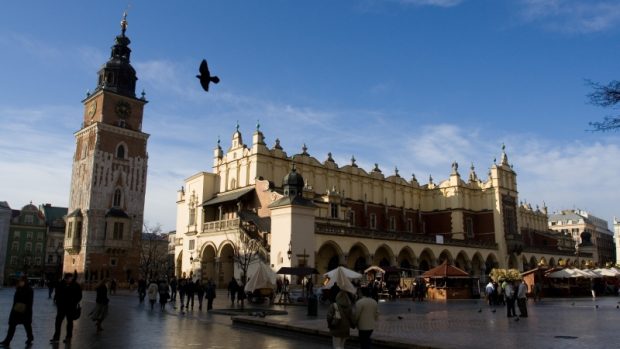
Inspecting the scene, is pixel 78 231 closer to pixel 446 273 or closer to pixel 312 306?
pixel 446 273

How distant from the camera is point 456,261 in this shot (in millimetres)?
57438

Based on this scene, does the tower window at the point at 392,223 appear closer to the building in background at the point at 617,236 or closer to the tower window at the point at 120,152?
the tower window at the point at 120,152

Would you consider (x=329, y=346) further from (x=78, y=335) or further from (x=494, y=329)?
(x=78, y=335)

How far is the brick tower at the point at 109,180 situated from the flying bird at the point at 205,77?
5215cm

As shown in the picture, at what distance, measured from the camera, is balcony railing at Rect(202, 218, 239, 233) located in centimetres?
4397

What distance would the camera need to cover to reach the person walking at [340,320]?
10.1m

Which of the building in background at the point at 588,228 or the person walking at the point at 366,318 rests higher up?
the building in background at the point at 588,228

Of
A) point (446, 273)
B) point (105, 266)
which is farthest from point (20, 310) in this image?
point (105, 266)

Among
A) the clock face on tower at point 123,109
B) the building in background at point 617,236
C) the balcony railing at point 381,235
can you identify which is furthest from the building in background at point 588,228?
the clock face on tower at point 123,109

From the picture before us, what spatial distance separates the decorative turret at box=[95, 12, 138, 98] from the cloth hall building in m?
15.7

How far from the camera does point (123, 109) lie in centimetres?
6266

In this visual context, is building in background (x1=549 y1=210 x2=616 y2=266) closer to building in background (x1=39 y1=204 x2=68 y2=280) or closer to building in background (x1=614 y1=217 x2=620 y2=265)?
building in background (x1=614 y1=217 x2=620 y2=265)

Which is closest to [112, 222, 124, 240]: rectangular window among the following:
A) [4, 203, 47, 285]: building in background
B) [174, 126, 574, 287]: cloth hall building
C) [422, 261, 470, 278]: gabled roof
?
[174, 126, 574, 287]: cloth hall building

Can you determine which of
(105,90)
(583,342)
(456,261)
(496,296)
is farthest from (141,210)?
(583,342)
